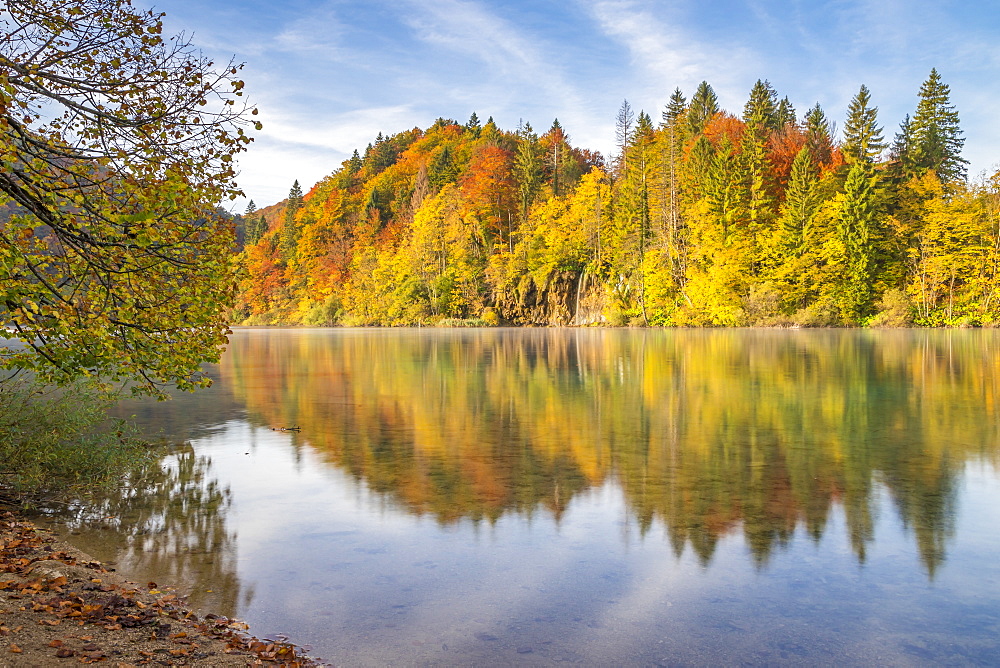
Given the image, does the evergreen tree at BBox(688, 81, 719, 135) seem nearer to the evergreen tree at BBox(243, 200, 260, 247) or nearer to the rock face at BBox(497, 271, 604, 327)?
the rock face at BBox(497, 271, 604, 327)

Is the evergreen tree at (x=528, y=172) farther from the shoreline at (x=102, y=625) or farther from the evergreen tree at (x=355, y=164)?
the shoreline at (x=102, y=625)

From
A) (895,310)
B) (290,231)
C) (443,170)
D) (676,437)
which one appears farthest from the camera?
(290,231)

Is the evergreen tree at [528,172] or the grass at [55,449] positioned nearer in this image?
the grass at [55,449]

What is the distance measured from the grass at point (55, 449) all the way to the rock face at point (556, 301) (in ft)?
225

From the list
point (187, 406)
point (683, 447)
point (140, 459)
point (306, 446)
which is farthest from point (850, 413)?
point (187, 406)

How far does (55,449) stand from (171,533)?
2.28m

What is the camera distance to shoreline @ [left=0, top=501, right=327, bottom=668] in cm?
375

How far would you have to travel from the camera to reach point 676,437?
11383mm

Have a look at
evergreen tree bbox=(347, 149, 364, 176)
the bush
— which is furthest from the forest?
evergreen tree bbox=(347, 149, 364, 176)

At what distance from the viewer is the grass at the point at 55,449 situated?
7.64m

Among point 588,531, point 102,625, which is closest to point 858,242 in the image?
point 588,531

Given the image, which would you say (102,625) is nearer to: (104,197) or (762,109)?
(104,197)

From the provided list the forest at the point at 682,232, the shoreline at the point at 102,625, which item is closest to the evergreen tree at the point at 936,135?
the forest at the point at 682,232

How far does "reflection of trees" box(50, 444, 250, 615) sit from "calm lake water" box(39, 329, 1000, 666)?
34 mm
